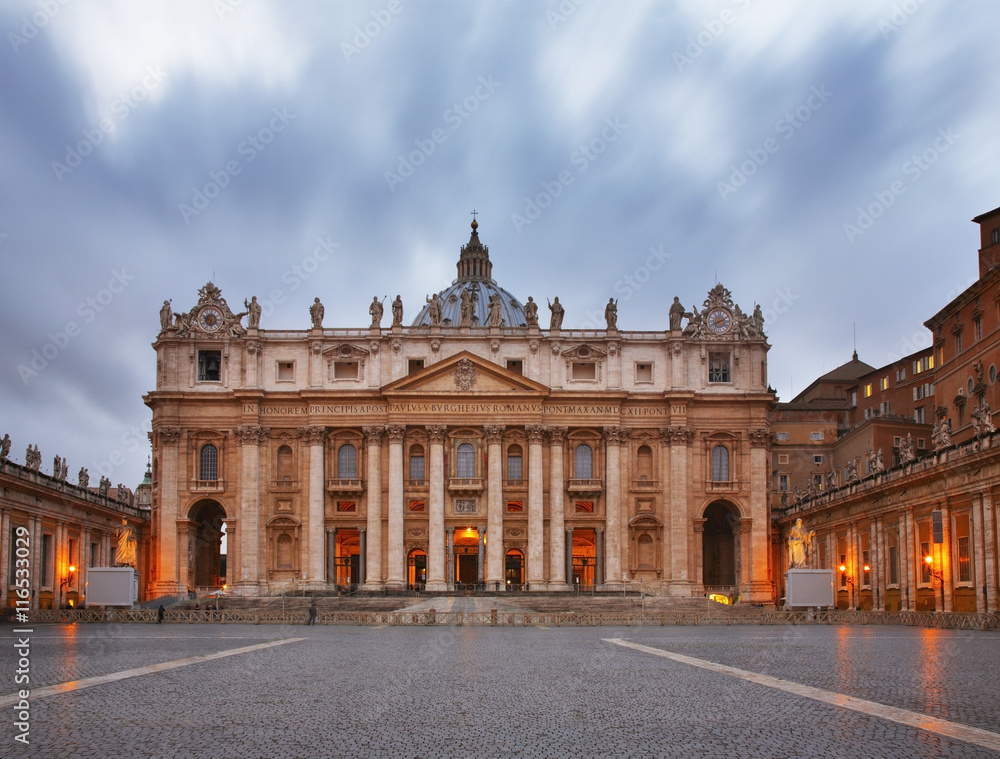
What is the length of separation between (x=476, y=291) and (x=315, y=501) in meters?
47.8

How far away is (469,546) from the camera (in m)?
81.0

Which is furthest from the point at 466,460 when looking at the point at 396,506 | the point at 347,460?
Result: the point at 347,460

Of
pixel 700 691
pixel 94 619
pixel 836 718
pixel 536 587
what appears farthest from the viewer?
pixel 536 587

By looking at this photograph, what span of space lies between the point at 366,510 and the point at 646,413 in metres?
21.4

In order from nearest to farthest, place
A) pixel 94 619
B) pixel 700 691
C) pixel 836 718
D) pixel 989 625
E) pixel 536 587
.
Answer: pixel 836 718 < pixel 700 691 < pixel 989 625 < pixel 94 619 < pixel 536 587

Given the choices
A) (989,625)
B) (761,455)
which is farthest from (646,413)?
(989,625)

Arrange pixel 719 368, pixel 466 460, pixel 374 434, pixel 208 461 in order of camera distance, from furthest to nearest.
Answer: pixel 719 368
pixel 208 461
pixel 466 460
pixel 374 434

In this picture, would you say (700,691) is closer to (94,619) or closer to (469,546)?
(94,619)

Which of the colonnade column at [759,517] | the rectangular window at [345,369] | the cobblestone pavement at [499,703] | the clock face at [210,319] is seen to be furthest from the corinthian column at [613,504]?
the cobblestone pavement at [499,703]

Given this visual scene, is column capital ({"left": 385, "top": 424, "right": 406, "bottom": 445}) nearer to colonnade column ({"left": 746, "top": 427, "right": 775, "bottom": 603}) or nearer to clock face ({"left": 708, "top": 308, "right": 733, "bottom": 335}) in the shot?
clock face ({"left": 708, "top": 308, "right": 733, "bottom": 335})

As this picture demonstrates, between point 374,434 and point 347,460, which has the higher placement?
point 374,434

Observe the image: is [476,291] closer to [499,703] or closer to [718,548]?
[718,548]

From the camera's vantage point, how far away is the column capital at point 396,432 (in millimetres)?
79625

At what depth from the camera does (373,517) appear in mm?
79750
